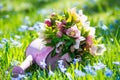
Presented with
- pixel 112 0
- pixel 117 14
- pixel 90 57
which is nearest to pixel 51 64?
pixel 90 57

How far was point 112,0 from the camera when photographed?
7.57m

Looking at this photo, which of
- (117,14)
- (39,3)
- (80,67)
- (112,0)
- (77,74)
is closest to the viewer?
(77,74)

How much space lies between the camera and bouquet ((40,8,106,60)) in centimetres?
376

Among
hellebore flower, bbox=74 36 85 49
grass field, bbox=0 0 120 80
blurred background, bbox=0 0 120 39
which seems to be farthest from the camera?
blurred background, bbox=0 0 120 39

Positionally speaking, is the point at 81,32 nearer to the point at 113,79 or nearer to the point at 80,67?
the point at 80,67

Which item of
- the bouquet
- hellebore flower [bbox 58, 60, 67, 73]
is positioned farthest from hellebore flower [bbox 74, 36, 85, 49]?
hellebore flower [bbox 58, 60, 67, 73]

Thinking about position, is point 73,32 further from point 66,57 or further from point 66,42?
point 66,57

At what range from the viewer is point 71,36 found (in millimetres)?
3768

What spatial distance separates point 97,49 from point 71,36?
0.25 metres

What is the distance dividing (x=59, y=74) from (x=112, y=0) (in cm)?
426

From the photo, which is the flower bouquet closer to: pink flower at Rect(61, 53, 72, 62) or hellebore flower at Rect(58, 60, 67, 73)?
pink flower at Rect(61, 53, 72, 62)

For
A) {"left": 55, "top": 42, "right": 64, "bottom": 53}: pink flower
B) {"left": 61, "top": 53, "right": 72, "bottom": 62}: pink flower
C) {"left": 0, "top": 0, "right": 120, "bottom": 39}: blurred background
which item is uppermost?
{"left": 55, "top": 42, "right": 64, "bottom": 53}: pink flower

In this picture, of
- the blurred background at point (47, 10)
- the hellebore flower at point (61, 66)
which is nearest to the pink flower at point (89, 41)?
the hellebore flower at point (61, 66)

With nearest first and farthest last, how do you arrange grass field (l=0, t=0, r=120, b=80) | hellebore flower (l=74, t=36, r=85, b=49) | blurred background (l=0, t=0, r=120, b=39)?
grass field (l=0, t=0, r=120, b=80), hellebore flower (l=74, t=36, r=85, b=49), blurred background (l=0, t=0, r=120, b=39)
